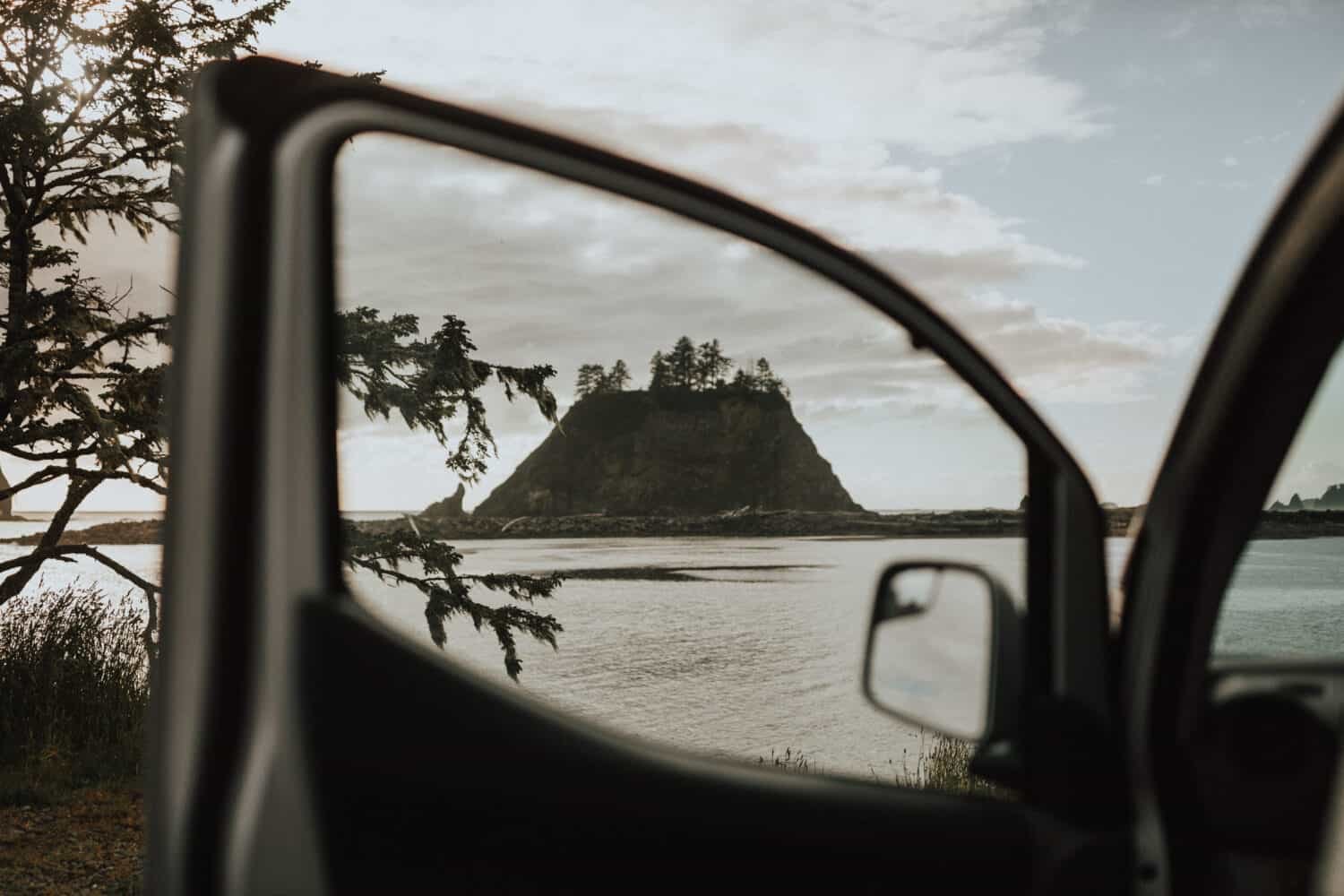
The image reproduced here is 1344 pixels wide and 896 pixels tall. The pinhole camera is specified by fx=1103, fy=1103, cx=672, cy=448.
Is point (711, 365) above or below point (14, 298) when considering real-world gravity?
below

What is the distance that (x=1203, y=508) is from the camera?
1.35 meters

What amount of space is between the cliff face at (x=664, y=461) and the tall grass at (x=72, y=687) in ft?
33.9

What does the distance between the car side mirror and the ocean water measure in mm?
24

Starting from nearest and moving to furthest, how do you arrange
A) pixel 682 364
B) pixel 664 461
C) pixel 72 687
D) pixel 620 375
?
pixel 620 375 < pixel 682 364 < pixel 664 461 < pixel 72 687

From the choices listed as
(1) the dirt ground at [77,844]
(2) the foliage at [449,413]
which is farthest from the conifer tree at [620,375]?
(1) the dirt ground at [77,844]

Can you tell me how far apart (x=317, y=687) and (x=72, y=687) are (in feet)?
47.9

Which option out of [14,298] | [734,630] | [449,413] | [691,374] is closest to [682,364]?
[691,374]

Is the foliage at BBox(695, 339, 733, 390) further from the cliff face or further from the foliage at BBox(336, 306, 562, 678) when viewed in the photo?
the foliage at BBox(336, 306, 562, 678)

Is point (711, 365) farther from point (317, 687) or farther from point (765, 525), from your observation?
point (317, 687)

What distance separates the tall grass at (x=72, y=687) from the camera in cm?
1291

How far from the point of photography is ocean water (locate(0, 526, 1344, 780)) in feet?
5.41

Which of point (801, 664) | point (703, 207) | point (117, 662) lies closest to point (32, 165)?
point (117, 662)

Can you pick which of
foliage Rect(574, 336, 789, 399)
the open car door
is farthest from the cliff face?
the open car door

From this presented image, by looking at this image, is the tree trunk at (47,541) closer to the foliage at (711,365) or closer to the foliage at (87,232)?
the foliage at (87,232)
